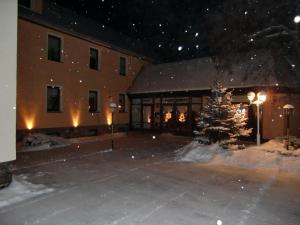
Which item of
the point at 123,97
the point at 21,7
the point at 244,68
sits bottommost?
the point at 123,97

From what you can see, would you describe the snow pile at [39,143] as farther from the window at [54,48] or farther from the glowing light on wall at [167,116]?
the glowing light on wall at [167,116]

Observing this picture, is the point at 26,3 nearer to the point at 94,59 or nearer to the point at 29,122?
the point at 94,59

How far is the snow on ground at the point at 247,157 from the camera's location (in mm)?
11344

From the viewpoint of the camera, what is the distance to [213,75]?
22156 mm

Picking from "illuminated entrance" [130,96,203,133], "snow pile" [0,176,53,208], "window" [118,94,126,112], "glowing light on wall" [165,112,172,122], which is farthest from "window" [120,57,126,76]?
"snow pile" [0,176,53,208]

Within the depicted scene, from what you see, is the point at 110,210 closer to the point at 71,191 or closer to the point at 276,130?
the point at 71,191

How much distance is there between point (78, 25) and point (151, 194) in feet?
58.2

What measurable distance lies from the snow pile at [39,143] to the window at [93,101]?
237 inches

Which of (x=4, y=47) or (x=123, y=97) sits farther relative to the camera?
(x=123, y=97)

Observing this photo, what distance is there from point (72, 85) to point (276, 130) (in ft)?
46.9

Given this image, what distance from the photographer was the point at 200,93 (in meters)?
22.1

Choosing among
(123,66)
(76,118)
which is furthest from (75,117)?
(123,66)

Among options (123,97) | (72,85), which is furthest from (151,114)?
(72,85)

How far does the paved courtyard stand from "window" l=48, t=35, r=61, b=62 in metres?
8.90
